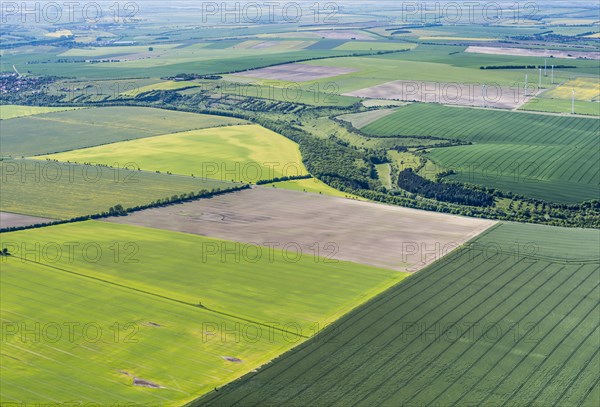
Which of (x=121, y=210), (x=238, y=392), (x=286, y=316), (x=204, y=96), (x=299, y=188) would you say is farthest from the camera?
(x=204, y=96)

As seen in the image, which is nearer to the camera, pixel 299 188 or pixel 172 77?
pixel 299 188

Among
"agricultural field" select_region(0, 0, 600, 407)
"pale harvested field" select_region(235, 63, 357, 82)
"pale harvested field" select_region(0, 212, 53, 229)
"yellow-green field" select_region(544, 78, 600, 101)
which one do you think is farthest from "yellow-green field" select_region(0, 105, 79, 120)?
"yellow-green field" select_region(544, 78, 600, 101)

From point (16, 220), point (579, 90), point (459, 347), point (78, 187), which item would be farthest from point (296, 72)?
point (459, 347)

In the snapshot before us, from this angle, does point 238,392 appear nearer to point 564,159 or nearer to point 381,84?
point 564,159

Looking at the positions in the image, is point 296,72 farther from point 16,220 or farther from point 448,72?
point 16,220

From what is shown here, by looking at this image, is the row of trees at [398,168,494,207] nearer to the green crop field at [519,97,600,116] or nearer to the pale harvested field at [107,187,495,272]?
the pale harvested field at [107,187,495,272]

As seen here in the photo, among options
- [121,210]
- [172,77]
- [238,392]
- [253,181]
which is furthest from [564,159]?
[172,77]

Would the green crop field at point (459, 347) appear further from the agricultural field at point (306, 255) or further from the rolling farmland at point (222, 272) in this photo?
the rolling farmland at point (222, 272)
